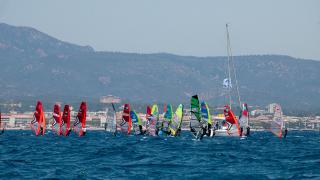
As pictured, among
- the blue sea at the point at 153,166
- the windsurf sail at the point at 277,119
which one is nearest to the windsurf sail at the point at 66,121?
the windsurf sail at the point at 277,119

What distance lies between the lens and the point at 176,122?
11538 cm

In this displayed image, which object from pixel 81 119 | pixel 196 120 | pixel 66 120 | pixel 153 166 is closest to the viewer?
pixel 153 166

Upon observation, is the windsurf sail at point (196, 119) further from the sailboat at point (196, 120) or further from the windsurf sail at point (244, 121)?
the windsurf sail at point (244, 121)

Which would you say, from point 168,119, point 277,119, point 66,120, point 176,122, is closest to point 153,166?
point 176,122

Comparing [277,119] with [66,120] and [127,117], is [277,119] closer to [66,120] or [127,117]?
[127,117]

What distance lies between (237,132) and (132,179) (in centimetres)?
8523

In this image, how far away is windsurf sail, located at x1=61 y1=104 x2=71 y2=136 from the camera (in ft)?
376

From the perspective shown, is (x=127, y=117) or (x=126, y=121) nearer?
(x=127, y=117)

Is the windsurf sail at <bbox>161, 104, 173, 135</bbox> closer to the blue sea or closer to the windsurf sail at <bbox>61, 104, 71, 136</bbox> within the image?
the windsurf sail at <bbox>61, 104, 71, 136</bbox>

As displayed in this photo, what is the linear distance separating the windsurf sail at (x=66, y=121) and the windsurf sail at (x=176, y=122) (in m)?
14.9

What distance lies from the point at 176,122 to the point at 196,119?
525 inches

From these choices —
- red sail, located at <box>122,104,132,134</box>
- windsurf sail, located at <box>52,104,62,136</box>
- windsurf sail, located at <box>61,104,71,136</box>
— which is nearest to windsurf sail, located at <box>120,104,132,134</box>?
red sail, located at <box>122,104,132,134</box>

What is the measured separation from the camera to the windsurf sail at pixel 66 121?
11450 cm

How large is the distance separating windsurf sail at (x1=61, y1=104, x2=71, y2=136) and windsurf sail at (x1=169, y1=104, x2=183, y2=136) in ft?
48.7
